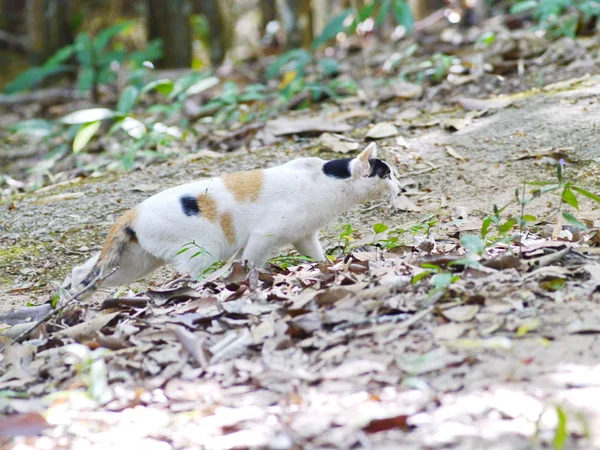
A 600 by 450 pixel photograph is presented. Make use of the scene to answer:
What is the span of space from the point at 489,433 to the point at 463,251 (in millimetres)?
1988

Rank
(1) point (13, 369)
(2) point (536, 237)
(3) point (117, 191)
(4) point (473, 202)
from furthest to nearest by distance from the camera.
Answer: (3) point (117, 191) → (4) point (473, 202) → (2) point (536, 237) → (1) point (13, 369)

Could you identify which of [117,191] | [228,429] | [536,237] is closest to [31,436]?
[228,429]

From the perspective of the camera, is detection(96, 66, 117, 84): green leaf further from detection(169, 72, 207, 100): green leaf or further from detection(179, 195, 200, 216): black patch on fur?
detection(179, 195, 200, 216): black patch on fur

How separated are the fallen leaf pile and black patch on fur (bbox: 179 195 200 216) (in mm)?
1018

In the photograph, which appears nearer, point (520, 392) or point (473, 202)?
point (520, 392)

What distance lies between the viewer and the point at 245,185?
5223 mm

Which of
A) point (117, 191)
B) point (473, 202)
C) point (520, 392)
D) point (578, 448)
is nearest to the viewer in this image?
point (578, 448)

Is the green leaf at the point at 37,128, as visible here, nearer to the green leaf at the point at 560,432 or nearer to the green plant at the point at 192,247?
the green plant at the point at 192,247

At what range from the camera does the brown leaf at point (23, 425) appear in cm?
271

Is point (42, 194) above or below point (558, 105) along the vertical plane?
below

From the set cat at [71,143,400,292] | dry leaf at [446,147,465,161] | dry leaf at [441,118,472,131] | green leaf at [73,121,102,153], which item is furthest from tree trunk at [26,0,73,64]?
cat at [71,143,400,292]

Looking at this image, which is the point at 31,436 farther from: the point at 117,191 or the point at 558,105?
the point at 558,105

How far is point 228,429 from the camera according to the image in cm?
258

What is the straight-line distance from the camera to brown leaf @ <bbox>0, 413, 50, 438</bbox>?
2.71 meters
